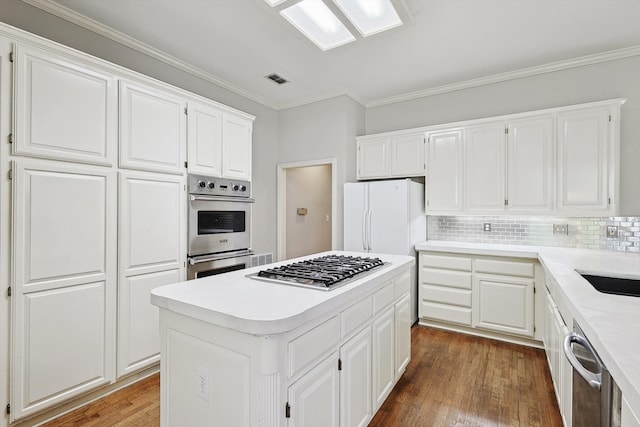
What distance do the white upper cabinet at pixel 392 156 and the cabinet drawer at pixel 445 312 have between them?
5.05 feet

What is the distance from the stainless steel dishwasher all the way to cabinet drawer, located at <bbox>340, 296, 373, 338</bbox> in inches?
34.2

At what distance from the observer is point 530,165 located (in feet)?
10.4

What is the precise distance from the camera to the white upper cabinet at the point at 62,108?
1821mm

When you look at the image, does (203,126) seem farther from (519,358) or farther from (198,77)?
(519,358)

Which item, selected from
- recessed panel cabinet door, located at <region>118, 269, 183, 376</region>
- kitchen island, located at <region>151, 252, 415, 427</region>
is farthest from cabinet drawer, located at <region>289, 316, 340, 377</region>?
recessed panel cabinet door, located at <region>118, 269, 183, 376</region>

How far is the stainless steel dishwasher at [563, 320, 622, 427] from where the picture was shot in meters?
0.92

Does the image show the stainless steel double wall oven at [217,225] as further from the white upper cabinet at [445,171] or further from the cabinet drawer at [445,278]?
the white upper cabinet at [445,171]

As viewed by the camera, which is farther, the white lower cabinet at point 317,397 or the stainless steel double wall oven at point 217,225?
the stainless steel double wall oven at point 217,225

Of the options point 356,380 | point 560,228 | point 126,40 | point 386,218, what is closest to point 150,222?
point 126,40

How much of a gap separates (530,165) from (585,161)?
1.41 ft

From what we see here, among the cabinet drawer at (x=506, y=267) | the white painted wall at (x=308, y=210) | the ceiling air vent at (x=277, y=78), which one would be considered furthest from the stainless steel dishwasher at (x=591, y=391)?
the white painted wall at (x=308, y=210)

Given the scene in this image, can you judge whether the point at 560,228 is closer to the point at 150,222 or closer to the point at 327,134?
the point at 327,134

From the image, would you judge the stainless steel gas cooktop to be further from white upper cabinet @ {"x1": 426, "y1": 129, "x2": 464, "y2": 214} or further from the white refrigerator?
white upper cabinet @ {"x1": 426, "y1": 129, "x2": 464, "y2": 214}

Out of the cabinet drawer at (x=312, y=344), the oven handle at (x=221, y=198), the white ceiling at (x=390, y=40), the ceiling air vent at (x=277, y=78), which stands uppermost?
the ceiling air vent at (x=277, y=78)
